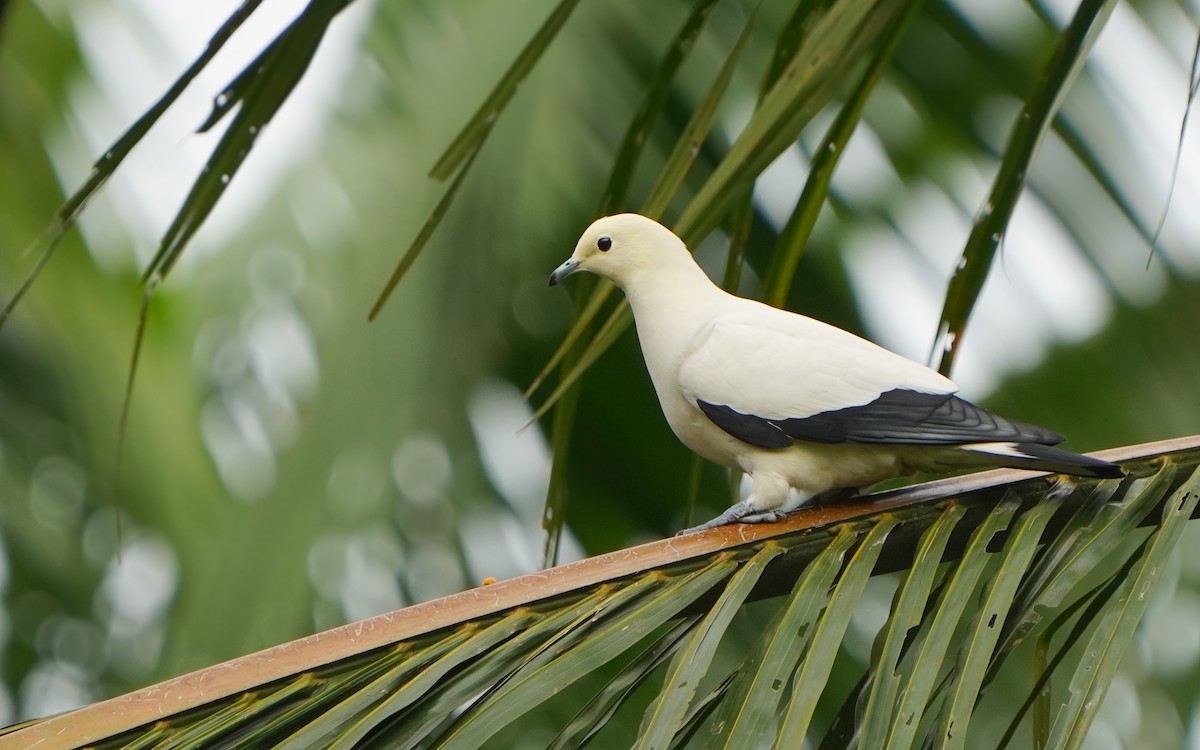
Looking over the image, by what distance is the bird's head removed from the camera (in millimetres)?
2184

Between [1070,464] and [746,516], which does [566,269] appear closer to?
[746,516]

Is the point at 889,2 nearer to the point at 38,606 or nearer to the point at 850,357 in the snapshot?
the point at 850,357

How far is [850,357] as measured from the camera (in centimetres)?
193

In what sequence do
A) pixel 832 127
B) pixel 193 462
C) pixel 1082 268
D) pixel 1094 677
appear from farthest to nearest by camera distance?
pixel 193 462 < pixel 1082 268 < pixel 832 127 < pixel 1094 677

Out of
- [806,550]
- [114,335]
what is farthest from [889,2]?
[114,335]

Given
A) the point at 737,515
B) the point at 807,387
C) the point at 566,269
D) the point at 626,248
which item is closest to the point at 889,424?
the point at 807,387

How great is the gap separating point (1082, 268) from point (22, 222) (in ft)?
9.14

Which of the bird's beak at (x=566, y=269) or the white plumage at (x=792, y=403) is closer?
the white plumage at (x=792, y=403)

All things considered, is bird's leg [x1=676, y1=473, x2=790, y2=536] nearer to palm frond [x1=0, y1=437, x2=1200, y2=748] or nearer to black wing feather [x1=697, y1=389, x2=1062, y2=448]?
black wing feather [x1=697, y1=389, x2=1062, y2=448]

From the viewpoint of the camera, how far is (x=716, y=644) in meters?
1.29

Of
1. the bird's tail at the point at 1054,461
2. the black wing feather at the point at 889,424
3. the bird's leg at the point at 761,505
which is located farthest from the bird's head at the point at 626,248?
the bird's tail at the point at 1054,461

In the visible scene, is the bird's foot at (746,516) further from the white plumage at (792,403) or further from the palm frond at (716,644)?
the palm frond at (716,644)

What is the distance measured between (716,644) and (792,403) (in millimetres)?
698

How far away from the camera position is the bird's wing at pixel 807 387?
1821 mm
